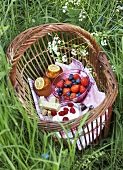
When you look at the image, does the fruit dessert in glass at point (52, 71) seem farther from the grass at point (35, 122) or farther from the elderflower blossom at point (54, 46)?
the grass at point (35, 122)

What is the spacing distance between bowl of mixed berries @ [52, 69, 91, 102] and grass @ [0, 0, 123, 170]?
23 cm

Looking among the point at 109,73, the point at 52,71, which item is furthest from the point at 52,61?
the point at 109,73

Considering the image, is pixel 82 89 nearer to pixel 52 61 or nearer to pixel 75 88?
pixel 75 88

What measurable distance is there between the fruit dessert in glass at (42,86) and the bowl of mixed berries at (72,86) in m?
0.05

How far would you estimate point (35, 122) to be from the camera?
169 cm

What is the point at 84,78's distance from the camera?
7.70 feet

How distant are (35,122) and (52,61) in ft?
2.95

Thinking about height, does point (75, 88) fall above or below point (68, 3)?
below

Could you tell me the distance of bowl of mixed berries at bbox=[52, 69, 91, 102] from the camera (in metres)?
2.33

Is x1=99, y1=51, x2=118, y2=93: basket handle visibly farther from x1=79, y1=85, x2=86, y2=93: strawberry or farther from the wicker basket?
x1=79, y1=85, x2=86, y2=93: strawberry

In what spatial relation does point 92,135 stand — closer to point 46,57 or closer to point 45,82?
point 45,82

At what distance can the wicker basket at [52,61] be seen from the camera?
72.4 inches

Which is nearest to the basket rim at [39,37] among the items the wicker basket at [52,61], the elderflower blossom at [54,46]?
the wicker basket at [52,61]

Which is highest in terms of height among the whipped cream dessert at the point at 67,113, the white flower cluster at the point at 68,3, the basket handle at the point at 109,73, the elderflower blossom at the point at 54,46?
the white flower cluster at the point at 68,3
